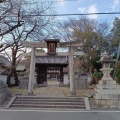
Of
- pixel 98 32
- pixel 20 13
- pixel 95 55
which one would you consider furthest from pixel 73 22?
pixel 20 13

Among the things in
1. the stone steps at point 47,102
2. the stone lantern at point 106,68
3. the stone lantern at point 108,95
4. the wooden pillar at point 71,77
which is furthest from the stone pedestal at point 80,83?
the stone lantern at point 108,95

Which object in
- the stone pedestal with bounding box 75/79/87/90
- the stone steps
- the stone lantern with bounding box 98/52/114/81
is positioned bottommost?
the stone steps

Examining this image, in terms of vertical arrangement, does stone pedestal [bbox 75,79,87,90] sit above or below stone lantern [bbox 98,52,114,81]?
below

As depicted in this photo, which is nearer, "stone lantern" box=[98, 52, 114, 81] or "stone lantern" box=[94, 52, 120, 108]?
A: "stone lantern" box=[94, 52, 120, 108]

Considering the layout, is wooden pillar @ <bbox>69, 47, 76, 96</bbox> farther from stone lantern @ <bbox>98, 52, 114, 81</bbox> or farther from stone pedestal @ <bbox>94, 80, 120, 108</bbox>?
stone pedestal @ <bbox>94, 80, 120, 108</bbox>

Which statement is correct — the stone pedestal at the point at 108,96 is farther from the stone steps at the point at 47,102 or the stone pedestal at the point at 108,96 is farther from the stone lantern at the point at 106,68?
the stone steps at the point at 47,102

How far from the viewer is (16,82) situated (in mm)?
30375

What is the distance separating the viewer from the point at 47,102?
1434 centimetres

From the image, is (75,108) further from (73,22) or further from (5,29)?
(73,22)

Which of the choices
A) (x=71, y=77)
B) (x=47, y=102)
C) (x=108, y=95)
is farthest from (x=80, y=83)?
(x=108, y=95)

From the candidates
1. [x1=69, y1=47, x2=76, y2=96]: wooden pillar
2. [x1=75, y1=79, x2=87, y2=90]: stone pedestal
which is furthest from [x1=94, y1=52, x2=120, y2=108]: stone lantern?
[x1=75, y1=79, x2=87, y2=90]: stone pedestal

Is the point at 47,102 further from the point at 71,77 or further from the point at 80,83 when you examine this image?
the point at 80,83

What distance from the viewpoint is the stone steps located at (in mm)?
13766

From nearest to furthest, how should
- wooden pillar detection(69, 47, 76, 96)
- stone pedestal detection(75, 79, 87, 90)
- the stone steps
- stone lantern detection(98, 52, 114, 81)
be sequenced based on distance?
the stone steps < stone lantern detection(98, 52, 114, 81) < wooden pillar detection(69, 47, 76, 96) < stone pedestal detection(75, 79, 87, 90)
